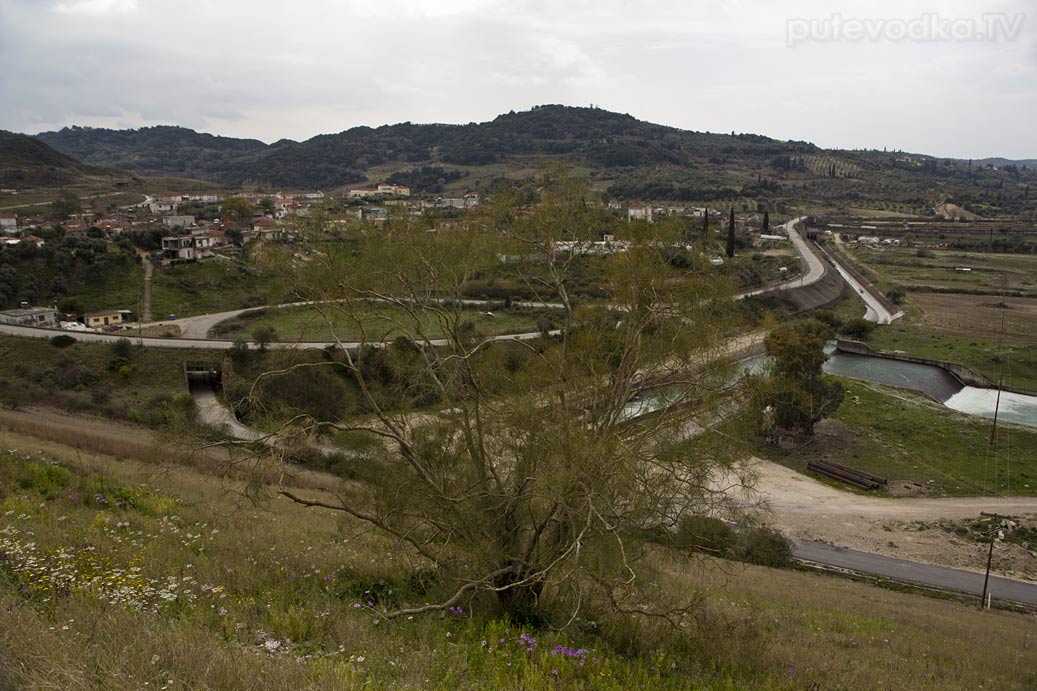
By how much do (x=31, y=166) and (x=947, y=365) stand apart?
132 m

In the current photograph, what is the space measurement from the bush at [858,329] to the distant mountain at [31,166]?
11020 cm

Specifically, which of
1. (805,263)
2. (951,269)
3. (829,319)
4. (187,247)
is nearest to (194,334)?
(187,247)

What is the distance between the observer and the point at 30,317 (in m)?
39.5

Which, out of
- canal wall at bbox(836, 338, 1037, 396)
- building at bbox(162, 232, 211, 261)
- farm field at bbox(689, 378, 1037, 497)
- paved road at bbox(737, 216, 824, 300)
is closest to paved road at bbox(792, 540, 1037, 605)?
farm field at bbox(689, 378, 1037, 497)

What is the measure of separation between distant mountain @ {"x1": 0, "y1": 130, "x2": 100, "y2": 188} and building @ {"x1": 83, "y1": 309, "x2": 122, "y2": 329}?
71.4 metres

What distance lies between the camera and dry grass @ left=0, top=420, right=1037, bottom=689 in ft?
14.0

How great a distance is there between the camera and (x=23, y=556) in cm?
607

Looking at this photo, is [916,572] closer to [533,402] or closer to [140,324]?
[533,402]

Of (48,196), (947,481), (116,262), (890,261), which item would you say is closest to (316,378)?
(947,481)

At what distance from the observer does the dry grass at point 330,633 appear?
4.28 meters

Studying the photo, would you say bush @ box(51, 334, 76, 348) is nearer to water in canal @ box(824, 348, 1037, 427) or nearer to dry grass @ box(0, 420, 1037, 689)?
dry grass @ box(0, 420, 1037, 689)

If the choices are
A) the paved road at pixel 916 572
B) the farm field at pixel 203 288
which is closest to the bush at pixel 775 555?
the paved road at pixel 916 572

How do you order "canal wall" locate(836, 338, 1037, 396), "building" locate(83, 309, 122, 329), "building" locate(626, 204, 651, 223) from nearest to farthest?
1. "building" locate(626, 204, 651, 223)
2. "canal wall" locate(836, 338, 1037, 396)
3. "building" locate(83, 309, 122, 329)

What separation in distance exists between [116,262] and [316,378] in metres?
38.5
